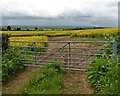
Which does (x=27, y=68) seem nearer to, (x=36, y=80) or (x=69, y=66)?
(x=69, y=66)

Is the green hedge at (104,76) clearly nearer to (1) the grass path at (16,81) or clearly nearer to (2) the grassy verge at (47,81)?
(2) the grassy verge at (47,81)

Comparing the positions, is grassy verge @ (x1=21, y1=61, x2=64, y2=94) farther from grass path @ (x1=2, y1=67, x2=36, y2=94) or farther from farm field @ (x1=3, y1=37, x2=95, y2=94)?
grass path @ (x1=2, y1=67, x2=36, y2=94)

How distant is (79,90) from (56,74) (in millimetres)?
1768

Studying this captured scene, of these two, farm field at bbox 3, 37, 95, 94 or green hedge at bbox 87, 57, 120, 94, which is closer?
green hedge at bbox 87, 57, 120, 94

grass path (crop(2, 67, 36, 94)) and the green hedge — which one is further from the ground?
the green hedge

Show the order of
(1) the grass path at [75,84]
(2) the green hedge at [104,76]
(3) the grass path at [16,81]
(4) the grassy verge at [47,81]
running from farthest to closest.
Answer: (3) the grass path at [16,81] < (1) the grass path at [75,84] < (4) the grassy verge at [47,81] < (2) the green hedge at [104,76]

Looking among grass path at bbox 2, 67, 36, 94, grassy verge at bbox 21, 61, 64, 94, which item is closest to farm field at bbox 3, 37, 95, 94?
grass path at bbox 2, 67, 36, 94

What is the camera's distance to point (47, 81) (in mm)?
10211

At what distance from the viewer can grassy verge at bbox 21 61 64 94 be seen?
9.30 meters

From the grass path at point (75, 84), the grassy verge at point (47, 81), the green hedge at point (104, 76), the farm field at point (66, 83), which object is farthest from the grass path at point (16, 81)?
the green hedge at point (104, 76)

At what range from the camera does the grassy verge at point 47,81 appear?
9305 millimetres

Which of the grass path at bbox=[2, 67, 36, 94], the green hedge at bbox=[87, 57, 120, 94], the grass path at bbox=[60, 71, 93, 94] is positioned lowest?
the grass path at bbox=[2, 67, 36, 94]

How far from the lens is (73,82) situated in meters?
10.9

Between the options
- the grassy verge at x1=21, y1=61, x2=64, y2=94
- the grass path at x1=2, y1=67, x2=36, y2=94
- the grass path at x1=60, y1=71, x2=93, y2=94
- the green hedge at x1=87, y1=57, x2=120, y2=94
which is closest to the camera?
the green hedge at x1=87, y1=57, x2=120, y2=94
